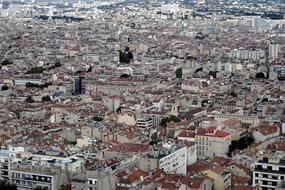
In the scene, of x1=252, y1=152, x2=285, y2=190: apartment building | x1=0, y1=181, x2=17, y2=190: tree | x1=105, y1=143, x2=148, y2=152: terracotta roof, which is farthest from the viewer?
x1=105, y1=143, x2=148, y2=152: terracotta roof

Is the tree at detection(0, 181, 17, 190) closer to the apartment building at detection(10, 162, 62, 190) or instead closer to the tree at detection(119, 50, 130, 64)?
the apartment building at detection(10, 162, 62, 190)

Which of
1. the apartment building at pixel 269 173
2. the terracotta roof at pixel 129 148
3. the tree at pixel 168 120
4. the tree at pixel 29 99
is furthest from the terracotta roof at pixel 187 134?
the tree at pixel 29 99

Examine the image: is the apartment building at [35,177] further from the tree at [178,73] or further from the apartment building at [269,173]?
the tree at [178,73]

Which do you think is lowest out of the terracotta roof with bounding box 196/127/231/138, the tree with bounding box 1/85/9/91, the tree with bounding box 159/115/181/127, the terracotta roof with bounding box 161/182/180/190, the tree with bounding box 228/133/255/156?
the tree with bounding box 1/85/9/91

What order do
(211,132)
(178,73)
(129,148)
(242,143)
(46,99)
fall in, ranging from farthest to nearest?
(178,73) < (46,99) < (242,143) < (211,132) < (129,148)

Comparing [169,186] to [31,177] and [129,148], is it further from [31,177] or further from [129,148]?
[129,148]

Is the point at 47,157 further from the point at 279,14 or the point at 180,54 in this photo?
the point at 279,14

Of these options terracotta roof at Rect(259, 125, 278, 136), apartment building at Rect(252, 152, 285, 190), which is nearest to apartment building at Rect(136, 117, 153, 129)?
terracotta roof at Rect(259, 125, 278, 136)

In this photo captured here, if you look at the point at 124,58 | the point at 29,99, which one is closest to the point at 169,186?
the point at 29,99
